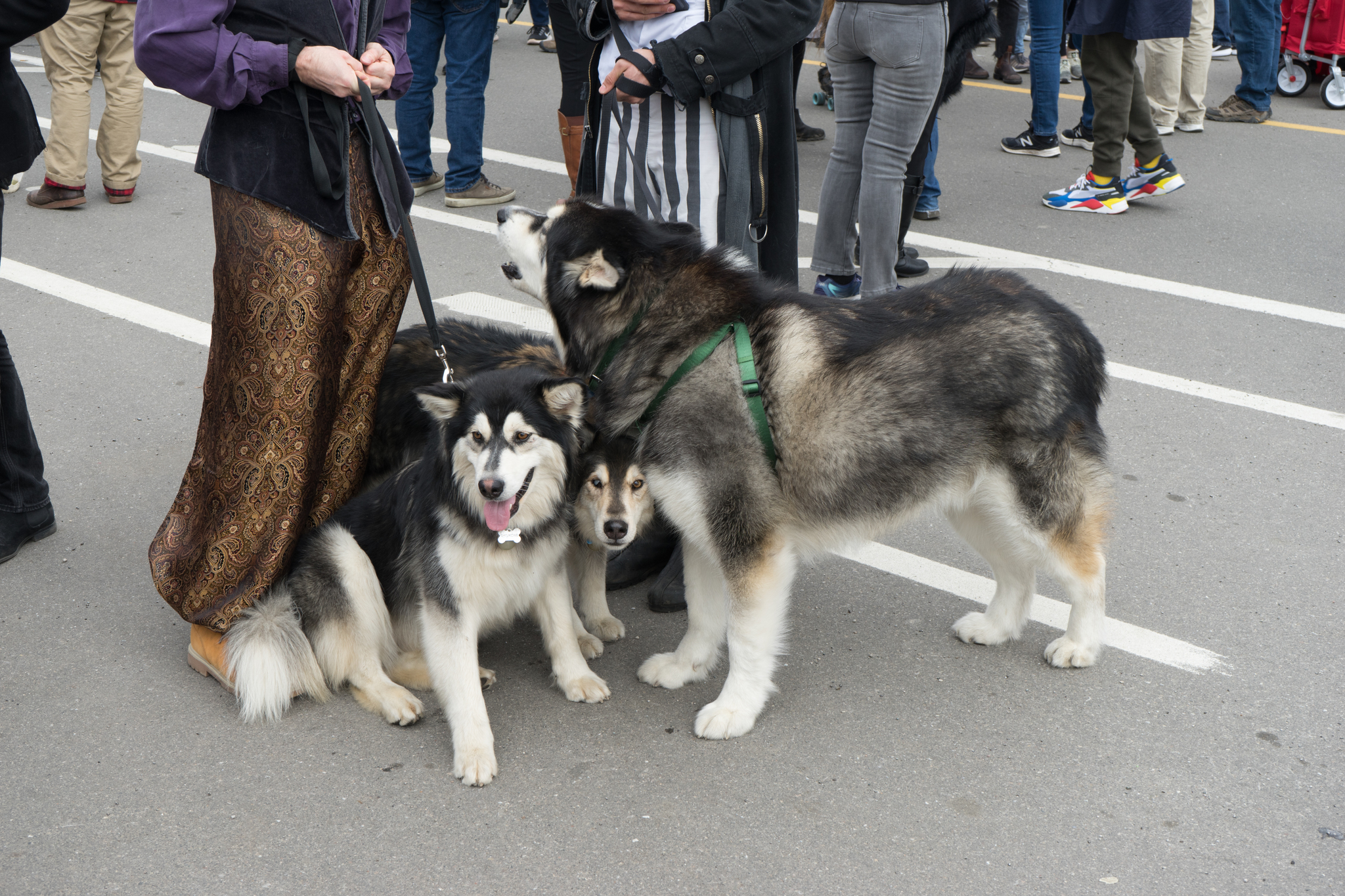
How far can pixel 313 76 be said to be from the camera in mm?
2824

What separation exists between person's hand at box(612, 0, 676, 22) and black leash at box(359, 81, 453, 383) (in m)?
0.95

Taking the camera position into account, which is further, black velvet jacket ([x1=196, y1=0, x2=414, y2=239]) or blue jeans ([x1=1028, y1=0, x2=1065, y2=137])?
blue jeans ([x1=1028, y1=0, x2=1065, y2=137])

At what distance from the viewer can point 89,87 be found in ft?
23.5

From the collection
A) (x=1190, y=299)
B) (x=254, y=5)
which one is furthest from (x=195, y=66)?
(x=1190, y=299)

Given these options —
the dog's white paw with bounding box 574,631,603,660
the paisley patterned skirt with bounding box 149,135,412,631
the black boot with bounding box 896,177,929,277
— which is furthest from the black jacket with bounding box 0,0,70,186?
the black boot with bounding box 896,177,929,277

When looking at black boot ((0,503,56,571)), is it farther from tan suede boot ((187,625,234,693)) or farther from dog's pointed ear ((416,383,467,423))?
dog's pointed ear ((416,383,467,423))

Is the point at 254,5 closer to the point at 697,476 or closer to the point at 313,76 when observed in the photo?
the point at 313,76

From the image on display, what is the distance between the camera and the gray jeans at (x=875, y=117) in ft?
17.0

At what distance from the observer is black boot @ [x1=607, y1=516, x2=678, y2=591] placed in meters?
3.88

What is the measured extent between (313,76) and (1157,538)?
3.11 metres

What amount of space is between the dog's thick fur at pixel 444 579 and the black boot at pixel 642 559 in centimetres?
53

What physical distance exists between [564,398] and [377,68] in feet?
3.38

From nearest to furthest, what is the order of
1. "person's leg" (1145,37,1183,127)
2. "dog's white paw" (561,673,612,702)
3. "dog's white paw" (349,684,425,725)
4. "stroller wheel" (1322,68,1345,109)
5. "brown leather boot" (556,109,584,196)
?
1. "dog's white paw" (349,684,425,725)
2. "dog's white paw" (561,673,612,702)
3. "brown leather boot" (556,109,584,196)
4. "person's leg" (1145,37,1183,127)
5. "stroller wheel" (1322,68,1345,109)

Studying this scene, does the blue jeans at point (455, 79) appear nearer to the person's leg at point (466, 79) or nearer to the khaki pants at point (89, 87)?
the person's leg at point (466, 79)
